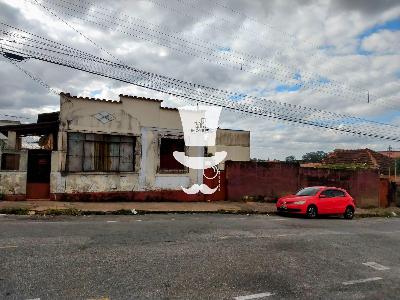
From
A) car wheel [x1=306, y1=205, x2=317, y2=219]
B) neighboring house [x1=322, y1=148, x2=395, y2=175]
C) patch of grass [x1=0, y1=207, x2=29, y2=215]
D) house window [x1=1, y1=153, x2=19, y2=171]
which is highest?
neighboring house [x1=322, y1=148, x2=395, y2=175]

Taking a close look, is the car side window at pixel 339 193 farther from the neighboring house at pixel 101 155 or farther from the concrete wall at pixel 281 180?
the neighboring house at pixel 101 155

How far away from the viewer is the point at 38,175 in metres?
17.6

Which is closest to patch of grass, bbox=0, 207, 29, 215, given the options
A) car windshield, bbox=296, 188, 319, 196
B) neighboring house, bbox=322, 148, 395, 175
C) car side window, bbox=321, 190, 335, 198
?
car windshield, bbox=296, 188, 319, 196

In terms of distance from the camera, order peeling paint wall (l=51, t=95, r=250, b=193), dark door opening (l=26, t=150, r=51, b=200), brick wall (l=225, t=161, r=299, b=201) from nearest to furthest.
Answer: dark door opening (l=26, t=150, r=51, b=200) → peeling paint wall (l=51, t=95, r=250, b=193) → brick wall (l=225, t=161, r=299, b=201)

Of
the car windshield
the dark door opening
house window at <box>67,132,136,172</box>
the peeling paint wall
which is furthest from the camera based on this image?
the car windshield

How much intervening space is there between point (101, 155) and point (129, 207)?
3630 millimetres

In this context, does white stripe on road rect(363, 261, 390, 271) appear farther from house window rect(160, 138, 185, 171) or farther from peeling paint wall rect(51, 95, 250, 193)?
house window rect(160, 138, 185, 171)

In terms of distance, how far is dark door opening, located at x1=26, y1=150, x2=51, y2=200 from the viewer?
17.4 m

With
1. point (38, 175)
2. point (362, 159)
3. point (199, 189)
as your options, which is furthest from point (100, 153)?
point (362, 159)

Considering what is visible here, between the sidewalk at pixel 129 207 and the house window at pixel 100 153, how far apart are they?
2.00 metres

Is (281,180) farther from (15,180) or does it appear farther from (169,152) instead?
(15,180)

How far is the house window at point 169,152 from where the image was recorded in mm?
20969

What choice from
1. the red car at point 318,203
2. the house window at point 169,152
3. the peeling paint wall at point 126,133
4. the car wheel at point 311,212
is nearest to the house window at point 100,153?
the peeling paint wall at point 126,133

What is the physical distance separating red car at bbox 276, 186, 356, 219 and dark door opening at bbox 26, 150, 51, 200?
1129 cm
